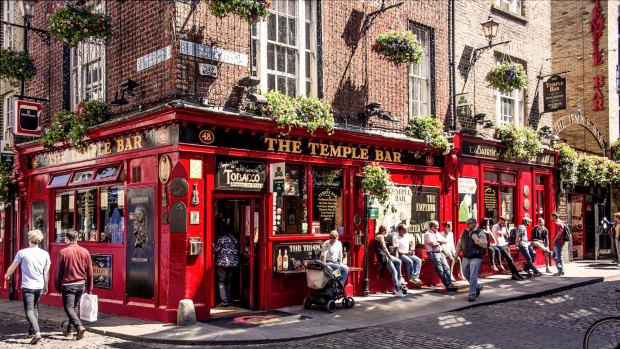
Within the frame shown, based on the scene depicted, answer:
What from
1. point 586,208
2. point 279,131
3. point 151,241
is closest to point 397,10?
point 279,131

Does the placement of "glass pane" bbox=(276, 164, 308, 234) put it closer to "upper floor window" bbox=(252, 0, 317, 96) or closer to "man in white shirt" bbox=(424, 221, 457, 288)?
"upper floor window" bbox=(252, 0, 317, 96)

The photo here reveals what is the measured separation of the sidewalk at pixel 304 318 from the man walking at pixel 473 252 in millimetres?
330

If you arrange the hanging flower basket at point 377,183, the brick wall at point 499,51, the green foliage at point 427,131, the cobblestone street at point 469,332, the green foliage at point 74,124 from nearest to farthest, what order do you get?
the cobblestone street at point 469,332 < the green foliage at point 74,124 < the hanging flower basket at point 377,183 < the green foliage at point 427,131 < the brick wall at point 499,51

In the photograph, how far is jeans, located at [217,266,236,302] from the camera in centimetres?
1245

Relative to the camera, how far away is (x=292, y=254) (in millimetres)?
12977

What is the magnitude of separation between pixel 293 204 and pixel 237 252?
1.62 meters

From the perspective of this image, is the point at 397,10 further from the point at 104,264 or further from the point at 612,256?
the point at 612,256

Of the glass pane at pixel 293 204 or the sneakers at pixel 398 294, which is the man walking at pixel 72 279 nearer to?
the glass pane at pixel 293 204

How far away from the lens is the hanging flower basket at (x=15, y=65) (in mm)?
15648

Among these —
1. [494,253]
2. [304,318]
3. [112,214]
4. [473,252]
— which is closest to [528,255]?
[494,253]

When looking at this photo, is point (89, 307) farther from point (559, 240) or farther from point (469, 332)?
point (559, 240)

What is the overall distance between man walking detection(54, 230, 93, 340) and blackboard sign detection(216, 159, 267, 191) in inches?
112

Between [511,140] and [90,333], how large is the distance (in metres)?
12.9

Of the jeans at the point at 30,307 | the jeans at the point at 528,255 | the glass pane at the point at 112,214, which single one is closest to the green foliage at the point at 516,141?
the jeans at the point at 528,255
